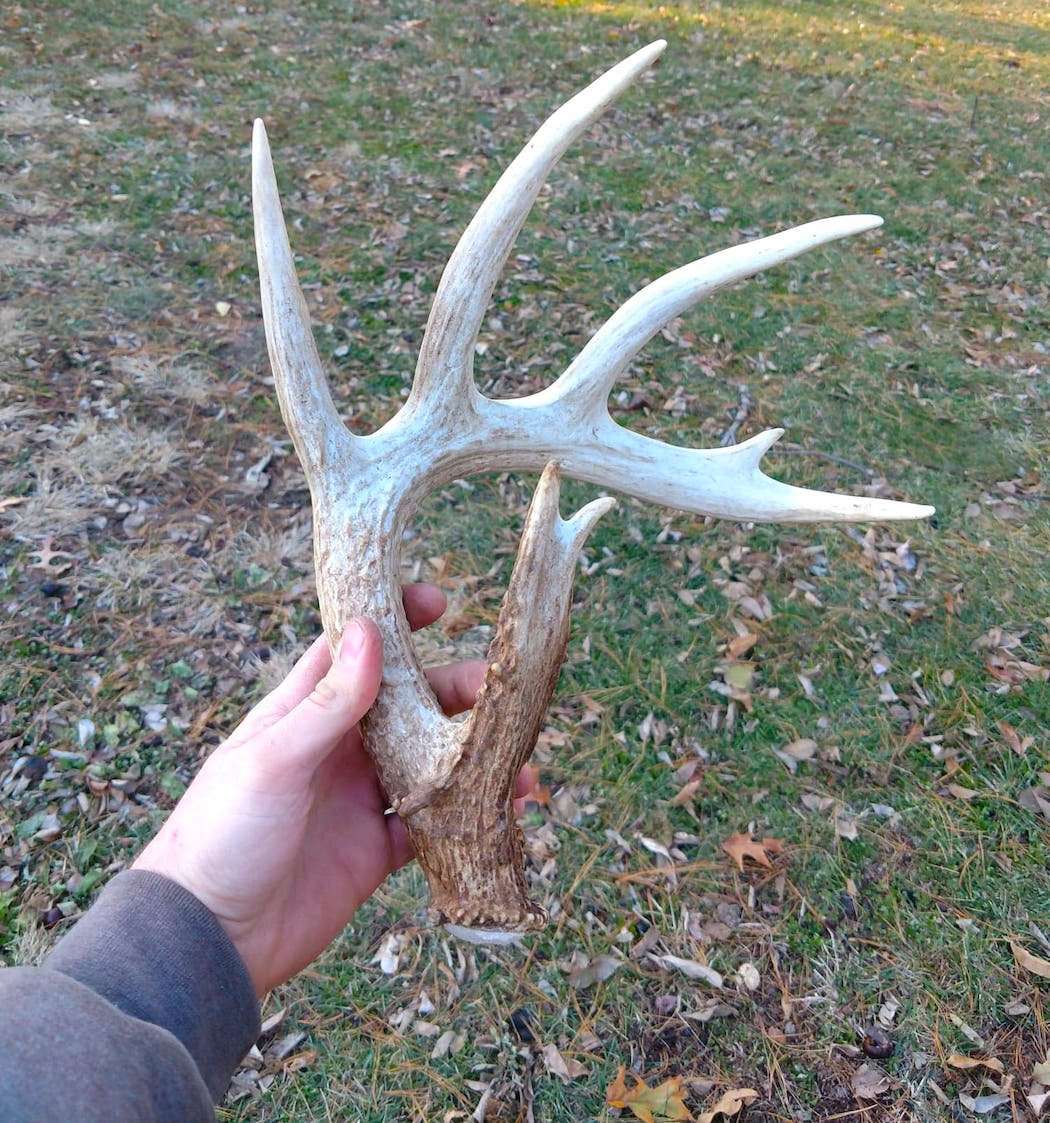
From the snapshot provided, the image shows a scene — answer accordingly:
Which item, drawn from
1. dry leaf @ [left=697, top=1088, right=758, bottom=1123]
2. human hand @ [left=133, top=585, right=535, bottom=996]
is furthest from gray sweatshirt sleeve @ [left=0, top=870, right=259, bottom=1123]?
dry leaf @ [left=697, top=1088, right=758, bottom=1123]

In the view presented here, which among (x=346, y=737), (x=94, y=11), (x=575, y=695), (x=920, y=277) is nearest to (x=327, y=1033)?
(x=346, y=737)

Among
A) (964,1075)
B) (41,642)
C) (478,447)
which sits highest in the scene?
(478,447)

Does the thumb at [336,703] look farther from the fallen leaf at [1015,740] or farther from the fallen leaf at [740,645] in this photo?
the fallen leaf at [1015,740]

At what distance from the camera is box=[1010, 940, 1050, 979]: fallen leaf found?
2956 mm

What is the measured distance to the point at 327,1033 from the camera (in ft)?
9.04

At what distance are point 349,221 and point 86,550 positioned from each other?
3.69 meters

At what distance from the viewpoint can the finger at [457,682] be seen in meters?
2.62

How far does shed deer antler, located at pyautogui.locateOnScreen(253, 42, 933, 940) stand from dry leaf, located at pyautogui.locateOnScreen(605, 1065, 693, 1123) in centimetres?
109

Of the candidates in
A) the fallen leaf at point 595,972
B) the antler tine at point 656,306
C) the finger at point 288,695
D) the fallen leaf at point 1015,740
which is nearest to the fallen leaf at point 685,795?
the fallen leaf at point 595,972

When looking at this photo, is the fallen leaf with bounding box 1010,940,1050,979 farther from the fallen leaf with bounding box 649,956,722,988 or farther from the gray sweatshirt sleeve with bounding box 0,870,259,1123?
the gray sweatshirt sleeve with bounding box 0,870,259,1123

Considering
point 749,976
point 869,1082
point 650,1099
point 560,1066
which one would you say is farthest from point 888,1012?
point 560,1066

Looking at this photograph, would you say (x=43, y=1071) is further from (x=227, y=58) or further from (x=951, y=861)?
(x=227, y=58)

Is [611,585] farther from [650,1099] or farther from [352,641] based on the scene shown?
[352,641]

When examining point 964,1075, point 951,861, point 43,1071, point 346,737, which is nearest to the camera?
point 43,1071
